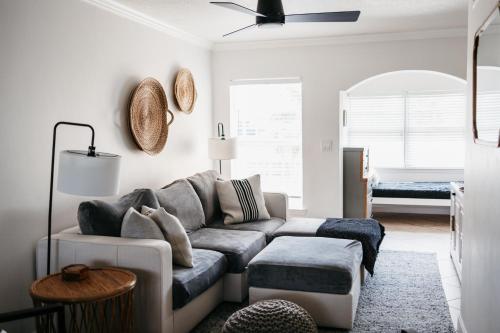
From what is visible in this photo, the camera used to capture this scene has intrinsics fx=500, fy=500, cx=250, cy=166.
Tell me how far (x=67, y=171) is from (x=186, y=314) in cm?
122

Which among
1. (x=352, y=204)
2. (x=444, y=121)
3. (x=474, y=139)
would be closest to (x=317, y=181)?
(x=352, y=204)

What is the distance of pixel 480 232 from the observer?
8.14 ft

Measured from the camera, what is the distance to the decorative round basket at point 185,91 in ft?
17.2

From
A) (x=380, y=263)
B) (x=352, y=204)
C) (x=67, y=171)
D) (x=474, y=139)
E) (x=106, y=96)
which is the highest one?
(x=106, y=96)

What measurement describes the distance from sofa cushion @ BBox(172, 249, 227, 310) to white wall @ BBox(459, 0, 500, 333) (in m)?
1.64

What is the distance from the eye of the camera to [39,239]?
3.30m

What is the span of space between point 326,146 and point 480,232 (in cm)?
351

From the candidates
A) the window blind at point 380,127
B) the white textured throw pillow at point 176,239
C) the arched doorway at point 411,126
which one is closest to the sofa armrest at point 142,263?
the white textured throw pillow at point 176,239

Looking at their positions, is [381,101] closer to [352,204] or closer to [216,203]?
[352,204]

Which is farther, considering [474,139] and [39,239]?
[39,239]

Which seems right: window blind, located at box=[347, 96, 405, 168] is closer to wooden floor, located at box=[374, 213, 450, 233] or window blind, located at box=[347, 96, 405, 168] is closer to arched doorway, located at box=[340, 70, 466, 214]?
arched doorway, located at box=[340, 70, 466, 214]

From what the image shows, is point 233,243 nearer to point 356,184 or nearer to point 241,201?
point 241,201

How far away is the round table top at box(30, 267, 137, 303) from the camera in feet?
8.22

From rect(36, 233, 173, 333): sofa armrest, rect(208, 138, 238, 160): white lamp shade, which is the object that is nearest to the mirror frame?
rect(36, 233, 173, 333): sofa armrest
